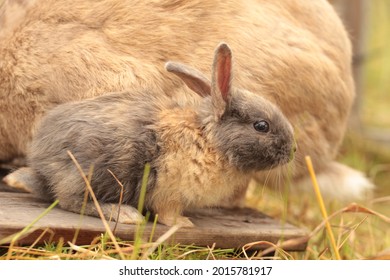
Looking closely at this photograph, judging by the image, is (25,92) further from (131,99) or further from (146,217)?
(146,217)

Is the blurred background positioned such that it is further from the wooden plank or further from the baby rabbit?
the baby rabbit

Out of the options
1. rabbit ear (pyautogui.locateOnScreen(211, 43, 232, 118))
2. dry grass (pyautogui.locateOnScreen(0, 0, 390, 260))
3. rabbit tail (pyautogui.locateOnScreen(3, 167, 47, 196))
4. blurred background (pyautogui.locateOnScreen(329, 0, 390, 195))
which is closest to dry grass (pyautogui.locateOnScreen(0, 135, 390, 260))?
dry grass (pyautogui.locateOnScreen(0, 0, 390, 260))

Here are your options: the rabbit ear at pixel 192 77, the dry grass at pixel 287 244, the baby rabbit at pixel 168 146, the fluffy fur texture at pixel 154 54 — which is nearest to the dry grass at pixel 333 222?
the dry grass at pixel 287 244

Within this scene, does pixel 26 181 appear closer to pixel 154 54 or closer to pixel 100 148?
pixel 100 148

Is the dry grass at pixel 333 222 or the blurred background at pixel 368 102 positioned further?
the blurred background at pixel 368 102

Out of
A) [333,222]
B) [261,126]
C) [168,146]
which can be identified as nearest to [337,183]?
[333,222]

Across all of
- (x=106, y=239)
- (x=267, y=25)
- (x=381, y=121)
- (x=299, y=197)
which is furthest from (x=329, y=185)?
(x=381, y=121)

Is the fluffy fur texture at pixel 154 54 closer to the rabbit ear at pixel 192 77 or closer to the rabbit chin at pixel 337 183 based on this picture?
the rabbit ear at pixel 192 77
